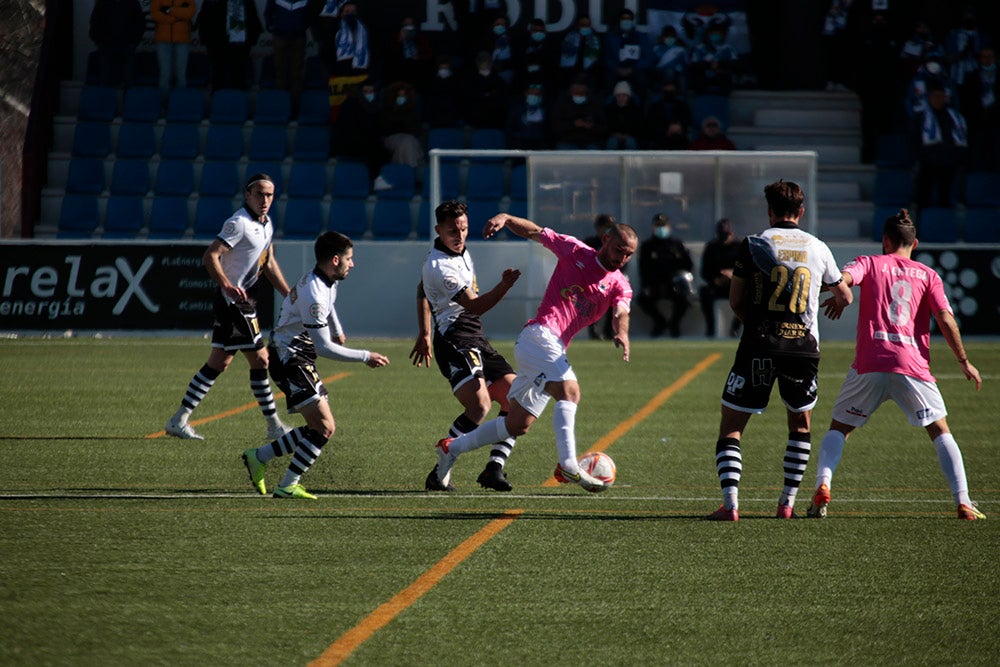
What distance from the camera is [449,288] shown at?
903 centimetres

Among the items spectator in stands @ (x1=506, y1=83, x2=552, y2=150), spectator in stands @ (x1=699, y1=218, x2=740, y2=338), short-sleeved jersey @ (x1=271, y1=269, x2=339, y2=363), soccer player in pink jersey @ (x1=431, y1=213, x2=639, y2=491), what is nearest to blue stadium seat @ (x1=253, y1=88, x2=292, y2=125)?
spectator in stands @ (x1=506, y1=83, x2=552, y2=150)

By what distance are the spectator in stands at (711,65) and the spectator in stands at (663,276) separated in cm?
515

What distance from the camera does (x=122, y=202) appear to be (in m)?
25.1

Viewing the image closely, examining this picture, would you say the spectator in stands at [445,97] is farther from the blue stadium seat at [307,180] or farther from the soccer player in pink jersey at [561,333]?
the soccer player in pink jersey at [561,333]

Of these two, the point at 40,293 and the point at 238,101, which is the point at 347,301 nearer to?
the point at 40,293

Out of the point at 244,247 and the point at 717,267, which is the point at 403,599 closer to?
the point at 244,247

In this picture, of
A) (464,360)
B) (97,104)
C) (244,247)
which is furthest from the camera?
(97,104)

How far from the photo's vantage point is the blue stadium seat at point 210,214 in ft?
81.1

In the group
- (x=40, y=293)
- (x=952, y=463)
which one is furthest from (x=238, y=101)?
(x=952, y=463)

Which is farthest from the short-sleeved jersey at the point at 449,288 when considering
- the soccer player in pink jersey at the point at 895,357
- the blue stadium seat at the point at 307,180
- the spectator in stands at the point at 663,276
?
the blue stadium seat at the point at 307,180

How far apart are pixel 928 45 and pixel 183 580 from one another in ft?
71.6

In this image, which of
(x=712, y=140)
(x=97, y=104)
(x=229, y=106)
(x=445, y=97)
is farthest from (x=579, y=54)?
(x=97, y=104)

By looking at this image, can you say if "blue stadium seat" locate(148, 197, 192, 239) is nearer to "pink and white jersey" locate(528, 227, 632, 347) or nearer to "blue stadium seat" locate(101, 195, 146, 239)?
"blue stadium seat" locate(101, 195, 146, 239)

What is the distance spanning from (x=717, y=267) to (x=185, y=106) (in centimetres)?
1064
